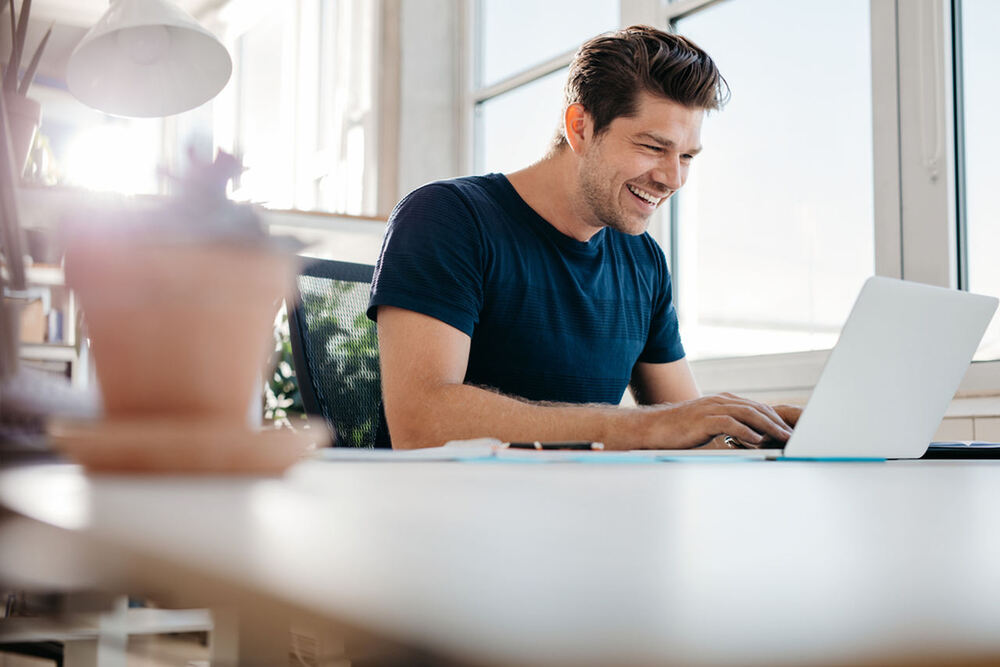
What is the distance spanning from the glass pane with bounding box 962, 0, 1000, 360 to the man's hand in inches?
41.1

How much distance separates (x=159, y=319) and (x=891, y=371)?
0.79 metres

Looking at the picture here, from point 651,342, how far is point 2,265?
1591 millimetres

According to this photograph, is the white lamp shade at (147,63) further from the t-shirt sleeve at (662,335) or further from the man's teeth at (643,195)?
the t-shirt sleeve at (662,335)

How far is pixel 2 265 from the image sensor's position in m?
0.49

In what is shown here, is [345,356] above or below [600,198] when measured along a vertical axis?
below

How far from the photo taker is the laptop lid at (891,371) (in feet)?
2.94

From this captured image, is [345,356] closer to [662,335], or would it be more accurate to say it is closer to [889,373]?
[662,335]

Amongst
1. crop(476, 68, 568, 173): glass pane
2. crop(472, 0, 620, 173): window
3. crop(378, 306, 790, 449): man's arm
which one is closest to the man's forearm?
crop(378, 306, 790, 449): man's arm

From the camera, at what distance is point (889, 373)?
0.96 metres

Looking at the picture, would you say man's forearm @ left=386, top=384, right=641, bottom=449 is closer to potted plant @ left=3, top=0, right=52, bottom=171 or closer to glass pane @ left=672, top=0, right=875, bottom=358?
potted plant @ left=3, top=0, right=52, bottom=171

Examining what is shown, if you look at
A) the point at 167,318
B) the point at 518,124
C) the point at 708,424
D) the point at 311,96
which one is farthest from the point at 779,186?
the point at 311,96

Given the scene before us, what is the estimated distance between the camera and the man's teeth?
6.20ft

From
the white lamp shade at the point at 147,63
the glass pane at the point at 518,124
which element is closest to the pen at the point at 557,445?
the white lamp shade at the point at 147,63

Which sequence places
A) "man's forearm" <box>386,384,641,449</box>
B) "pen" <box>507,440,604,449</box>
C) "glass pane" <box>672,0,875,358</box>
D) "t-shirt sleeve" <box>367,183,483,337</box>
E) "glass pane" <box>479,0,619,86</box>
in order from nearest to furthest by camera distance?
1. "pen" <box>507,440,604,449</box>
2. "man's forearm" <box>386,384,641,449</box>
3. "t-shirt sleeve" <box>367,183,483,337</box>
4. "glass pane" <box>672,0,875,358</box>
5. "glass pane" <box>479,0,619,86</box>
